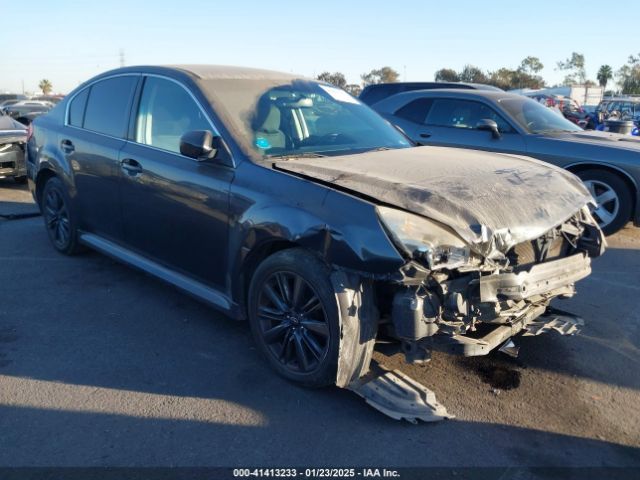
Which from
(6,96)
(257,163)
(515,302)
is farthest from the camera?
(6,96)

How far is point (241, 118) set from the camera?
3787mm

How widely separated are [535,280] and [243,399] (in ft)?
5.78

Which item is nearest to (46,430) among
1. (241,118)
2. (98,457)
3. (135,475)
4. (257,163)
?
(98,457)

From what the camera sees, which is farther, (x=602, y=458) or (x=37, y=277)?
(x=37, y=277)

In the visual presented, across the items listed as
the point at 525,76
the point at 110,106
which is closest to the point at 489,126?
the point at 110,106

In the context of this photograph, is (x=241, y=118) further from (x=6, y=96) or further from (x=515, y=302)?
(x=6, y=96)

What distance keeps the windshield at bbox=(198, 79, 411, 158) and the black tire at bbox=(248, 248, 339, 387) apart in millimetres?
816

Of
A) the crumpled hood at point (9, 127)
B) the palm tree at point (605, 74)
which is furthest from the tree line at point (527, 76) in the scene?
the crumpled hood at point (9, 127)

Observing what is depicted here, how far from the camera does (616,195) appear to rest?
6820 millimetres

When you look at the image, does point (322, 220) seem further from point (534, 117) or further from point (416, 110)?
point (416, 110)

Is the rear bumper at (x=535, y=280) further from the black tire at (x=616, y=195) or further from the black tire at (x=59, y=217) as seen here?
the black tire at (x=59, y=217)

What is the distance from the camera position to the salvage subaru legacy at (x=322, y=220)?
2.87m

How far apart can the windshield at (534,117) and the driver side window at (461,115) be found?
7.5 inches

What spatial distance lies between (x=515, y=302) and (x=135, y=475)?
6.86ft
